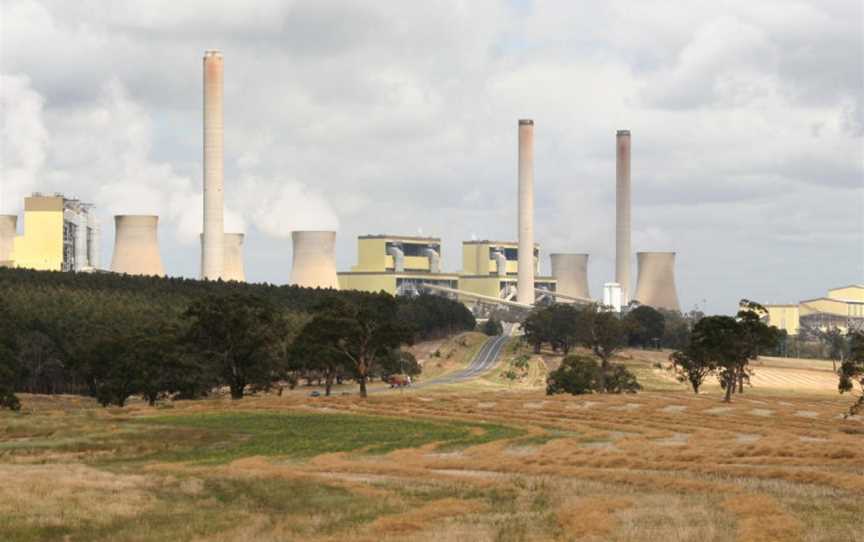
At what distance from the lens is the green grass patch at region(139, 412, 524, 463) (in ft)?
213

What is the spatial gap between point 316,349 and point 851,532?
89786 mm

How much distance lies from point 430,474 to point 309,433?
24222mm

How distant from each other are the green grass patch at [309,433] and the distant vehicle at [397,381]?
69.6 meters

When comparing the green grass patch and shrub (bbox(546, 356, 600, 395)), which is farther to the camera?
shrub (bbox(546, 356, 600, 395))

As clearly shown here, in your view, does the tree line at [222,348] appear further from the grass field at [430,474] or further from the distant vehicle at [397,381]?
the grass field at [430,474]

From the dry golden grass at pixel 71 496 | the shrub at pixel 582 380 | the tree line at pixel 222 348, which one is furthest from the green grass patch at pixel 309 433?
the shrub at pixel 582 380

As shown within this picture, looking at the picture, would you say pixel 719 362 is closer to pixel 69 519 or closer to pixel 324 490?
pixel 324 490

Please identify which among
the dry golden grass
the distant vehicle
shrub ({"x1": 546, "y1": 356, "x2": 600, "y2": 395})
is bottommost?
the dry golden grass

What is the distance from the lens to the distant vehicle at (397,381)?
525ft

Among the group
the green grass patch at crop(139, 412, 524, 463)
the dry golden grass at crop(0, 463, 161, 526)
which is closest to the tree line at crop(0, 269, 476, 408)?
the green grass patch at crop(139, 412, 524, 463)

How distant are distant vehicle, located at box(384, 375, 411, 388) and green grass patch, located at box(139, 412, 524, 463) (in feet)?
228

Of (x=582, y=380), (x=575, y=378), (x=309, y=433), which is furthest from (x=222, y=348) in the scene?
(x=309, y=433)

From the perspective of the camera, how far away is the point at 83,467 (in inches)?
2232

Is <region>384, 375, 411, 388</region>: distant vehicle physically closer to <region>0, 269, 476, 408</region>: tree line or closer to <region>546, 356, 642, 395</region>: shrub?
<region>0, 269, 476, 408</region>: tree line
